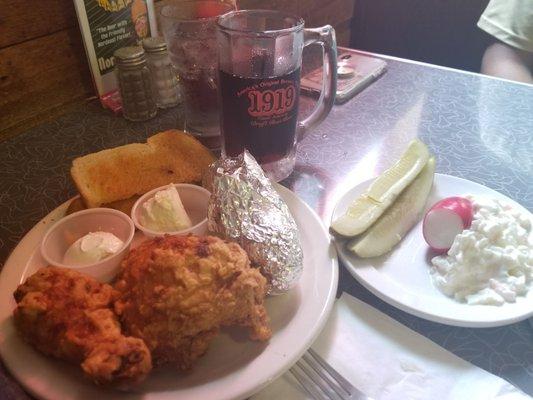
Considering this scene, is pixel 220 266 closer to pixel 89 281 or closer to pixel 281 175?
pixel 89 281

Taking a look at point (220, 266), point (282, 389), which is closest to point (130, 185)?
point (220, 266)

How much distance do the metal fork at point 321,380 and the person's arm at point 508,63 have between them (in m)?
1.57

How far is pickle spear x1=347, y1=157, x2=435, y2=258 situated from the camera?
31.3 inches

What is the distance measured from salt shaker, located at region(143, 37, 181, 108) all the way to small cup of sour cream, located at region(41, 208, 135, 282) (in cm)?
60

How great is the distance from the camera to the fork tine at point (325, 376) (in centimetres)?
61

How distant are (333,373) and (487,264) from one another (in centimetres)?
31

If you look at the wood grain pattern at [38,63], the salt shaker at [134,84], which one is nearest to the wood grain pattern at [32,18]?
the wood grain pattern at [38,63]

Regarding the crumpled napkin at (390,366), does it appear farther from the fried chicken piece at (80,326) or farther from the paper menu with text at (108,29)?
the paper menu with text at (108,29)

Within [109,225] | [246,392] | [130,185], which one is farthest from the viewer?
[130,185]

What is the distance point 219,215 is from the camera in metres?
0.75

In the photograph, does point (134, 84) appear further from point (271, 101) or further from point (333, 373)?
point (333, 373)

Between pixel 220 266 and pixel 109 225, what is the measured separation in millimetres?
315

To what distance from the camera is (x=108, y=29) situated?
131 centimetres

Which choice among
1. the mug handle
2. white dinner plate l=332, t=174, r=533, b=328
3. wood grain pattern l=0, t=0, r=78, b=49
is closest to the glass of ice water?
the mug handle
